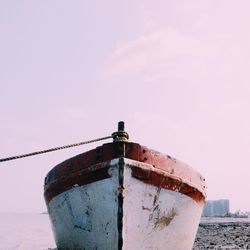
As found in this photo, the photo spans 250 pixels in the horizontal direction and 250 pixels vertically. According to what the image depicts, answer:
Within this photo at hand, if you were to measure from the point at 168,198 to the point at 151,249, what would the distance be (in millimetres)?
846

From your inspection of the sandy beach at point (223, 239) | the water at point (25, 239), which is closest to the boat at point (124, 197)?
the sandy beach at point (223, 239)

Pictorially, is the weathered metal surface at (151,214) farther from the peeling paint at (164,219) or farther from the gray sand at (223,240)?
the gray sand at (223,240)

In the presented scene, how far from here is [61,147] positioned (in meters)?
6.68

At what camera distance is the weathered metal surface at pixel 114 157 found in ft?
19.3

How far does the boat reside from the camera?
5703 mm

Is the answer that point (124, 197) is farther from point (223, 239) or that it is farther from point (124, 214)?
point (223, 239)

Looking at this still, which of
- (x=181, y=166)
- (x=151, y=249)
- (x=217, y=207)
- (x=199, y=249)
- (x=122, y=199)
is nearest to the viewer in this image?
(x=122, y=199)

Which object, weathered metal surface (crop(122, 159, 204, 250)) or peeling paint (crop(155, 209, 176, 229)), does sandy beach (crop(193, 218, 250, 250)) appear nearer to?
weathered metal surface (crop(122, 159, 204, 250))

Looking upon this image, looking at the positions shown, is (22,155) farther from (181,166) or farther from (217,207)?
(217,207)

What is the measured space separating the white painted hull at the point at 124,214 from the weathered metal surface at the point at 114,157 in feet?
0.34

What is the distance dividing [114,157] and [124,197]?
0.63m

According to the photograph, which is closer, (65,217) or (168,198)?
(168,198)

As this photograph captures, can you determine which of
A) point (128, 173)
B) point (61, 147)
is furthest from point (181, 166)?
point (61, 147)

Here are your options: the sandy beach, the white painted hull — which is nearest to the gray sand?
the sandy beach
